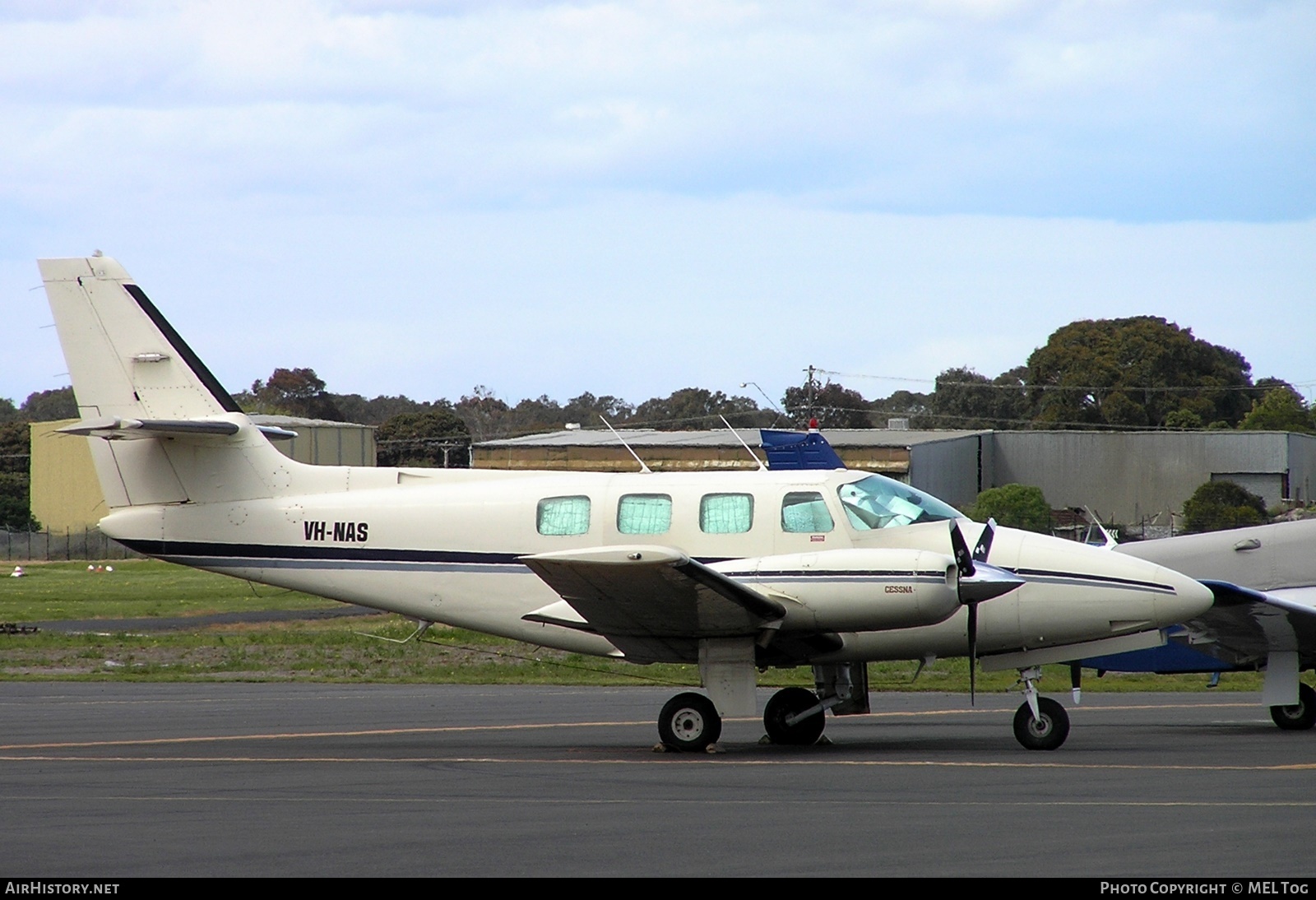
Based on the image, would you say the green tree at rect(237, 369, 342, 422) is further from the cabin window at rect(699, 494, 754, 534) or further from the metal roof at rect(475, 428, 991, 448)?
the cabin window at rect(699, 494, 754, 534)

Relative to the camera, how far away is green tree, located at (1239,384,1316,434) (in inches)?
2948

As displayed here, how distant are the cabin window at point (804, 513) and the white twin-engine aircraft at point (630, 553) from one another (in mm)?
17

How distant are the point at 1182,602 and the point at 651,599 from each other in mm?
4669

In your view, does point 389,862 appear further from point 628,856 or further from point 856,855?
point 856,855

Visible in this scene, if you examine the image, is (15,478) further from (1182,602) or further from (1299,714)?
(1182,602)

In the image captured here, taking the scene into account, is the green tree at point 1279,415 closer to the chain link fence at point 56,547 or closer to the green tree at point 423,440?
the green tree at point 423,440

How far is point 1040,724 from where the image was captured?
42.3 feet

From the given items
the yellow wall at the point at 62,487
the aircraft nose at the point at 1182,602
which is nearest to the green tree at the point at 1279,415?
the yellow wall at the point at 62,487

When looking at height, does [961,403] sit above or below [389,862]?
above

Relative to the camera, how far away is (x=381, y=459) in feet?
275

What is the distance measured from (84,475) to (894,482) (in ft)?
215

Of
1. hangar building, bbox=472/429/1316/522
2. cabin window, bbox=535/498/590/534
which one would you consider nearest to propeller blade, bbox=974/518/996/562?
cabin window, bbox=535/498/590/534

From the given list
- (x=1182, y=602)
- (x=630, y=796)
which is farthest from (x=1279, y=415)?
(x=630, y=796)

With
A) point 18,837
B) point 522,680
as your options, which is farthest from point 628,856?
point 522,680
